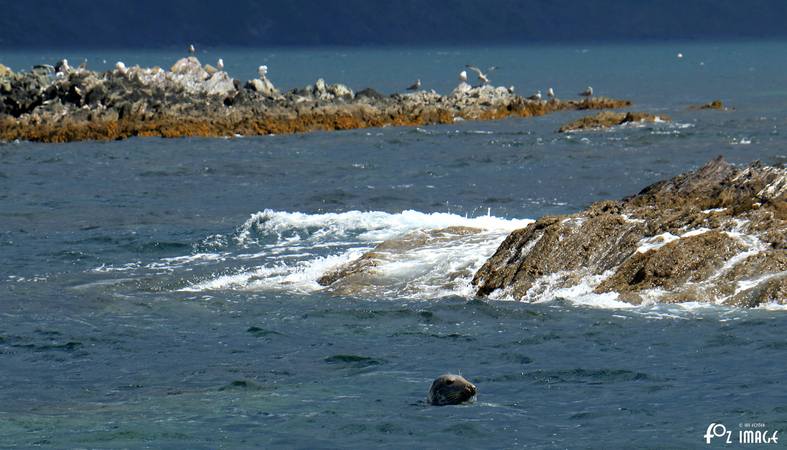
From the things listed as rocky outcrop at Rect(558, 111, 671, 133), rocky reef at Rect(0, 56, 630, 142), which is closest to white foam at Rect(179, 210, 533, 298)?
rocky outcrop at Rect(558, 111, 671, 133)

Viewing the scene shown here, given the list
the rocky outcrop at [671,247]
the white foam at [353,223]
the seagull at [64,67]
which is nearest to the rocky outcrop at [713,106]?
the seagull at [64,67]

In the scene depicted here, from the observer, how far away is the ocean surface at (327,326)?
1489cm

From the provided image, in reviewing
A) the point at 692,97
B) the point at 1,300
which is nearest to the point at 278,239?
the point at 1,300

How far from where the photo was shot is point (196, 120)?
5434 cm

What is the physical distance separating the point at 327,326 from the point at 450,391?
180 inches

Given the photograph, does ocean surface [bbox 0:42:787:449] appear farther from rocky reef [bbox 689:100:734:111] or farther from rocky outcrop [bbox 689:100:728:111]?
rocky outcrop [bbox 689:100:728:111]

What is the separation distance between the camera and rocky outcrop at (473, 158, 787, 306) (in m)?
19.4

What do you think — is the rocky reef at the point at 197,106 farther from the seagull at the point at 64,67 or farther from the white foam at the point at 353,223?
the white foam at the point at 353,223

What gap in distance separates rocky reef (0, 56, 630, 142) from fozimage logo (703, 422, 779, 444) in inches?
1563

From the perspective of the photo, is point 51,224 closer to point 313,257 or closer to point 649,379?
point 313,257

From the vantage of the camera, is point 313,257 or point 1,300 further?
point 313,257

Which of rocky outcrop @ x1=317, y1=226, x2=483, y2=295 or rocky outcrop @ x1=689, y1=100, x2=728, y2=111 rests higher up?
rocky outcrop @ x1=317, y1=226, x2=483, y2=295

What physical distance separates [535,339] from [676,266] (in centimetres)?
272

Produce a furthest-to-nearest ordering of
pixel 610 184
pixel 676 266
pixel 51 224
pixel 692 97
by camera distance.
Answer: pixel 692 97 < pixel 610 184 < pixel 51 224 < pixel 676 266
